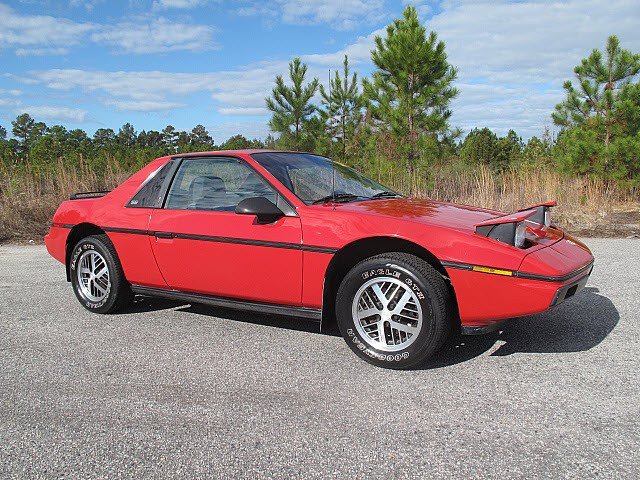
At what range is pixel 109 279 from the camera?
4.70 meters

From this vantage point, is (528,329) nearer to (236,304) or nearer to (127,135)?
(236,304)

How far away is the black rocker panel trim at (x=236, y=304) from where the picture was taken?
3.76m

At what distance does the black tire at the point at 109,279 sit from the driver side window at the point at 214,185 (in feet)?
2.51

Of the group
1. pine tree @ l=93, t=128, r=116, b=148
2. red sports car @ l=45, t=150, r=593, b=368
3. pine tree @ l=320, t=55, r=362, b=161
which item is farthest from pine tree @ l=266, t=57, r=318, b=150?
pine tree @ l=93, t=128, r=116, b=148

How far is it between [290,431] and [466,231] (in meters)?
1.61

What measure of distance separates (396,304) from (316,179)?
1.29 m

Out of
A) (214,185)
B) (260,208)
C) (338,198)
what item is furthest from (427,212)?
(214,185)

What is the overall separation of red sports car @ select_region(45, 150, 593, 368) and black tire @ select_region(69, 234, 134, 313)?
0.04ft

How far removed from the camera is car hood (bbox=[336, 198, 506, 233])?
3465mm

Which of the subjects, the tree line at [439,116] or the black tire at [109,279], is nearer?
the black tire at [109,279]

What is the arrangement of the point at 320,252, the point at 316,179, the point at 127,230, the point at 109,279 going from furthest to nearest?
the point at 109,279
the point at 127,230
the point at 316,179
the point at 320,252

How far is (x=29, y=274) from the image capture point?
22.3ft

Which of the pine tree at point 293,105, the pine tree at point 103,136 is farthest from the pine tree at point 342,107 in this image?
the pine tree at point 103,136

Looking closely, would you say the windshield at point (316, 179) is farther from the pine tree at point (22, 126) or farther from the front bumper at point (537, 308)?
the pine tree at point (22, 126)
